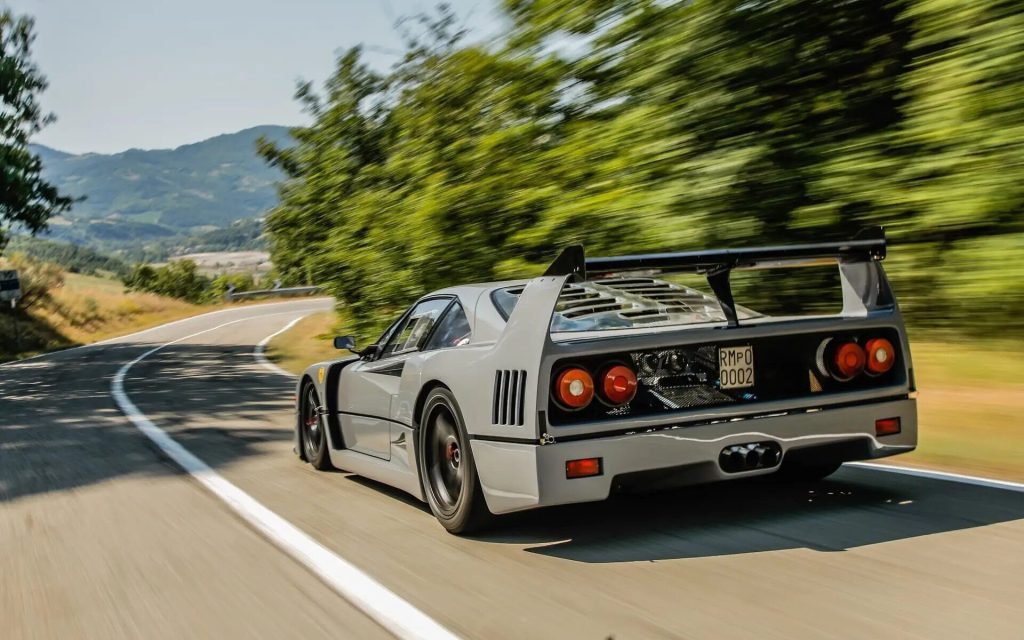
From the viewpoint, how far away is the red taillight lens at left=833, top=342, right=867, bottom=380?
15.4 ft

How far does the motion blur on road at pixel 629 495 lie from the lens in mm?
3764

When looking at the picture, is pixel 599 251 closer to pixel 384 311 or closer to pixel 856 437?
pixel 384 311

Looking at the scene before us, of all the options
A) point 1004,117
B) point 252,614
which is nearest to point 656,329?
point 252,614

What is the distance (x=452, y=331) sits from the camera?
5305 mm

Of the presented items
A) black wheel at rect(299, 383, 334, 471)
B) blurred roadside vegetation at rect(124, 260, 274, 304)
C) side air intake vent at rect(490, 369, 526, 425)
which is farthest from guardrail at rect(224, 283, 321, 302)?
side air intake vent at rect(490, 369, 526, 425)

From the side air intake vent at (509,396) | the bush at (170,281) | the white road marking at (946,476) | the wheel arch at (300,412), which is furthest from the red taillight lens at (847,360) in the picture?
the bush at (170,281)

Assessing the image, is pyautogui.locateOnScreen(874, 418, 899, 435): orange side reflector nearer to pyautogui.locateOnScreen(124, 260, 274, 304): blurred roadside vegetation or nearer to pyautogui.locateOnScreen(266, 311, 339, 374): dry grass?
pyautogui.locateOnScreen(266, 311, 339, 374): dry grass

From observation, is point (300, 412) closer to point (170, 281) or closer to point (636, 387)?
point (636, 387)

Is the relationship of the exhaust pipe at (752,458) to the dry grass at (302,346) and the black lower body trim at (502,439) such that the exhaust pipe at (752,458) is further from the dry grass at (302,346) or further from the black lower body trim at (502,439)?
the dry grass at (302,346)

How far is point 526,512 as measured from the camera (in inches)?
201

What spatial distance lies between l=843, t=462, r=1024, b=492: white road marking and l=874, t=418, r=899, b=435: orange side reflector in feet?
3.30

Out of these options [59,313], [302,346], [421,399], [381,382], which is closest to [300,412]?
[381,382]

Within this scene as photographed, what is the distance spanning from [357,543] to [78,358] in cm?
2471

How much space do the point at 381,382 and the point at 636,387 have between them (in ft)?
6.53
